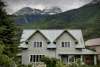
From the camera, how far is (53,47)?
56.8 meters

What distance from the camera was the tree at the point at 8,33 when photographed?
36.7m

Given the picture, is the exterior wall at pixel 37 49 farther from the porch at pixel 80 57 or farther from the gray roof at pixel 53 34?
the porch at pixel 80 57

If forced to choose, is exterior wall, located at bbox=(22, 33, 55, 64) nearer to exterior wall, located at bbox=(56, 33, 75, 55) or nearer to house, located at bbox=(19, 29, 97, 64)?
house, located at bbox=(19, 29, 97, 64)

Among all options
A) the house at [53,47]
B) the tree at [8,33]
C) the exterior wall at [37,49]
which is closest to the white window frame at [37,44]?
the house at [53,47]

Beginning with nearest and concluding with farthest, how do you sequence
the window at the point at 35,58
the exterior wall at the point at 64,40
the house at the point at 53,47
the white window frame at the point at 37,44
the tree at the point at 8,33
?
the tree at the point at 8,33, the window at the point at 35,58, the house at the point at 53,47, the exterior wall at the point at 64,40, the white window frame at the point at 37,44

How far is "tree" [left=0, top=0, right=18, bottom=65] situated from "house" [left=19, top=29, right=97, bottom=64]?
18700 millimetres

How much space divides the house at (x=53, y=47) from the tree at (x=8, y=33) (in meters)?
18.7

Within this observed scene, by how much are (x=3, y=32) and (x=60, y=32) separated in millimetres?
23127

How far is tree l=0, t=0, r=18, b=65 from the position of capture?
36.7 m

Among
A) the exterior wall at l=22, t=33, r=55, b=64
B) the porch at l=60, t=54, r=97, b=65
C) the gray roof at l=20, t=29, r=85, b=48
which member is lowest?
A: the porch at l=60, t=54, r=97, b=65

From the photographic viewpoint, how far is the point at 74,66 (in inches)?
1606

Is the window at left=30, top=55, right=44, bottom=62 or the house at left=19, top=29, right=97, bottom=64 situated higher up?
the house at left=19, top=29, right=97, bottom=64

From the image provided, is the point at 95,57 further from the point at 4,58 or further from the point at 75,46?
the point at 4,58

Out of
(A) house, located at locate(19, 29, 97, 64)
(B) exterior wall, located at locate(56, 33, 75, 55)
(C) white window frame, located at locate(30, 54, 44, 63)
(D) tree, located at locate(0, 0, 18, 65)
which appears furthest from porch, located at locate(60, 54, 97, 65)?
(D) tree, located at locate(0, 0, 18, 65)
